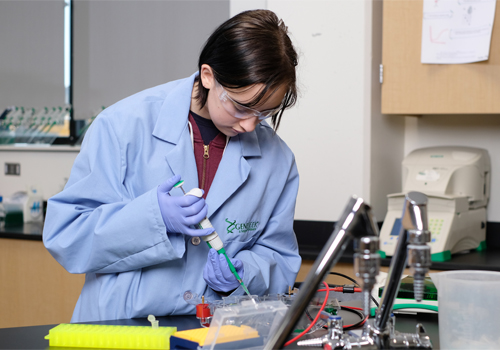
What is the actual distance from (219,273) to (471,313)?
0.58 meters

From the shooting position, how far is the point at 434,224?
214cm

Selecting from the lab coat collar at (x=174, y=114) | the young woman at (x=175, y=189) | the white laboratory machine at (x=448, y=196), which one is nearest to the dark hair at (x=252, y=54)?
the young woman at (x=175, y=189)

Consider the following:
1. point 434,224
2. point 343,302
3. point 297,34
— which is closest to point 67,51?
point 297,34

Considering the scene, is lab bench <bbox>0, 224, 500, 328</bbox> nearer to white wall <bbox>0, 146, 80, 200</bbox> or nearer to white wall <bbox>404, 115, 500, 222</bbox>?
white wall <bbox>0, 146, 80, 200</bbox>

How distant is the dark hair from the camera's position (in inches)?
46.3

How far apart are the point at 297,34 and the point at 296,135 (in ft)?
1.55

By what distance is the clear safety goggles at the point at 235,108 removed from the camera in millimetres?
1229

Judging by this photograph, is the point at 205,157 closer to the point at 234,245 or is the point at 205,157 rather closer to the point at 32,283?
the point at 234,245

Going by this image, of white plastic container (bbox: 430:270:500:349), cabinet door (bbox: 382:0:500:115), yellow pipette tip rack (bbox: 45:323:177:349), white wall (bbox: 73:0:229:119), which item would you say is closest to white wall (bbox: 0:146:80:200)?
white wall (bbox: 73:0:229:119)

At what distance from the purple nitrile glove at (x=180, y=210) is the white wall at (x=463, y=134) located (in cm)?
179

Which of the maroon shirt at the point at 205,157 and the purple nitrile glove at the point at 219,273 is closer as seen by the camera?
the purple nitrile glove at the point at 219,273

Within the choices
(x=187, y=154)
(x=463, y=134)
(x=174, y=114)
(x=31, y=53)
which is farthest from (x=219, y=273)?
(x=31, y=53)

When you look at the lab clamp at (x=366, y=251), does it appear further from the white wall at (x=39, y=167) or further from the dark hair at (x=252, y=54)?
the white wall at (x=39, y=167)

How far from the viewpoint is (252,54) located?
117 cm
